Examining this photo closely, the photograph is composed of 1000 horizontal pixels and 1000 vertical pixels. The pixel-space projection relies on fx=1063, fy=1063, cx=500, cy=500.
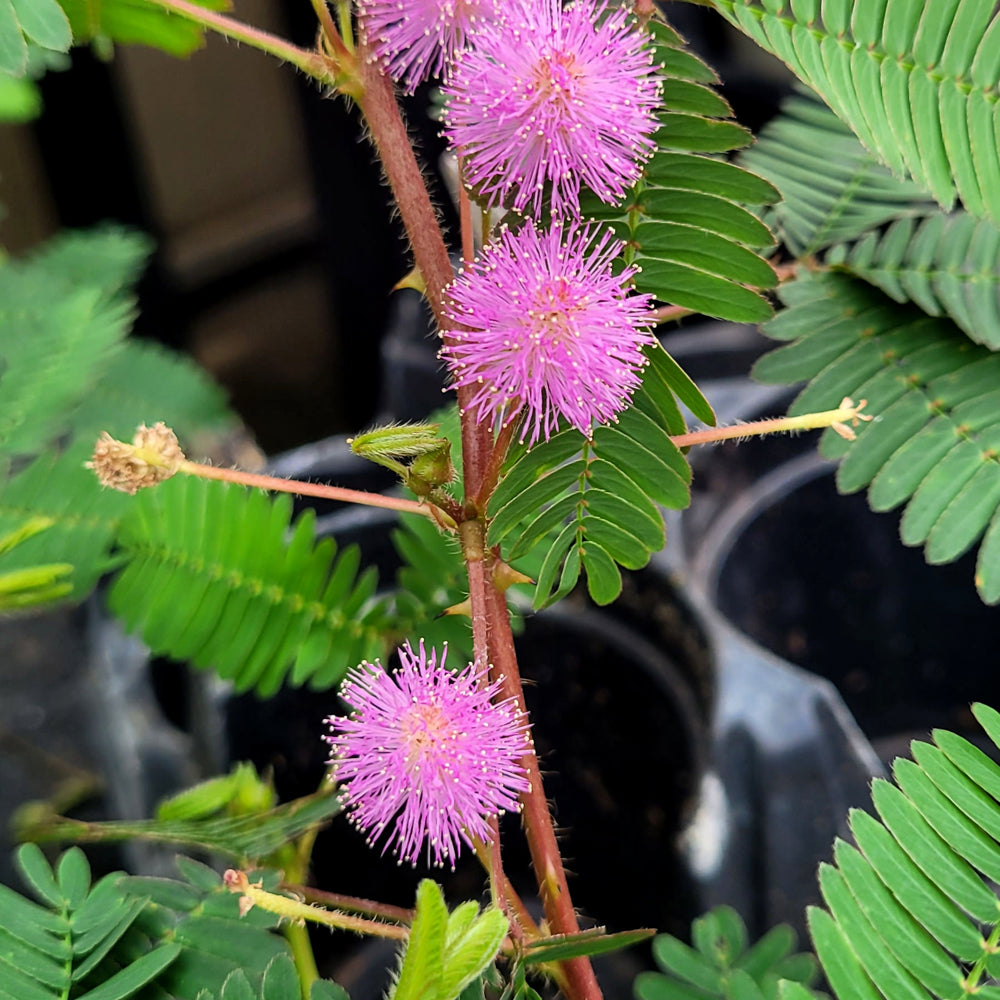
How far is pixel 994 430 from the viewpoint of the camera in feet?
1.39

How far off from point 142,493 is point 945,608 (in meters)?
0.50

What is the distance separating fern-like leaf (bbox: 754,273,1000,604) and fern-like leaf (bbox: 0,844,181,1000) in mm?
317

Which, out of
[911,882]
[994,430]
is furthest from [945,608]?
[911,882]

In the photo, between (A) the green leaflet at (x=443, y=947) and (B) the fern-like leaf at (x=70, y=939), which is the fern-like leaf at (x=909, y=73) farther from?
(B) the fern-like leaf at (x=70, y=939)

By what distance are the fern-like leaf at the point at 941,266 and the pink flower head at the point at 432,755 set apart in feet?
0.90

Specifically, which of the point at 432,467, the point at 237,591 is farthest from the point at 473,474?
the point at 237,591

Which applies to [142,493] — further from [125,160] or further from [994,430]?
[125,160]

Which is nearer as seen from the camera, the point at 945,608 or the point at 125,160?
the point at 945,608

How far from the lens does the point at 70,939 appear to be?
0.36 metres

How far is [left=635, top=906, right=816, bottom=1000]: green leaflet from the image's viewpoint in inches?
16.1

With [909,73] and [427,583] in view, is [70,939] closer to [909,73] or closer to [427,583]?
[427,583]

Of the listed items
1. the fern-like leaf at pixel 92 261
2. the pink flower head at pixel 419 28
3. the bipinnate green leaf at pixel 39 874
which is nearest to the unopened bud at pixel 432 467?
the pink flower head at pixel 419 28

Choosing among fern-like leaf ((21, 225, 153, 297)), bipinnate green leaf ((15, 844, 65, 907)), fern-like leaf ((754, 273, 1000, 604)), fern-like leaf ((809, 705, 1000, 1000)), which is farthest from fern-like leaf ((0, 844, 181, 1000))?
fern-like leaf ((21, 225, 153, 297))

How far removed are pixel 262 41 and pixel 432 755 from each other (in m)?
0.21
